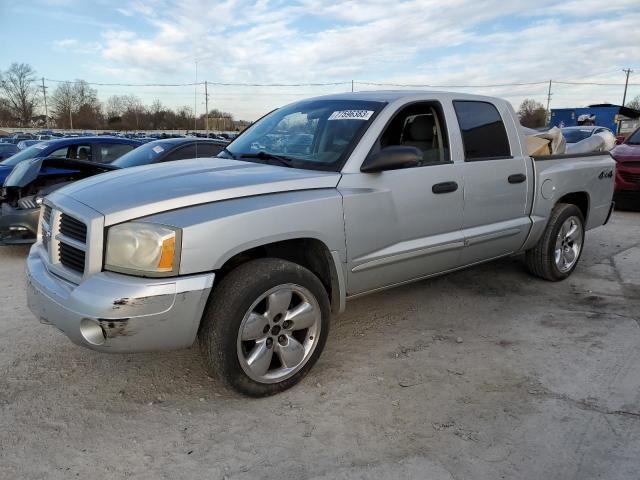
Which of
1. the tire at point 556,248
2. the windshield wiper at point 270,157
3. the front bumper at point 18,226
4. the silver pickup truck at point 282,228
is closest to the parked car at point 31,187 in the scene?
the front bumper at point 18,226

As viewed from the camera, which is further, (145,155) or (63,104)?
(63,104)

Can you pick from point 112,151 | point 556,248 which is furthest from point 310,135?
point 112,151

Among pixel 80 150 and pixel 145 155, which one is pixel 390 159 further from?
pixel 80 150

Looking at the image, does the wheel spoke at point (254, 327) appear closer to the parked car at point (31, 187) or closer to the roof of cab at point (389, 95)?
the roof of cab at point (389, 95)

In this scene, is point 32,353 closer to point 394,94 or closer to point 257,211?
point 257,211

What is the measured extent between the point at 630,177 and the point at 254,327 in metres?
9.44

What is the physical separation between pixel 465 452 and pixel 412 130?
7.72 feet

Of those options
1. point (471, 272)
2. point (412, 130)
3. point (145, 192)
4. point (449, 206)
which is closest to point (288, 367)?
point (145, 192)

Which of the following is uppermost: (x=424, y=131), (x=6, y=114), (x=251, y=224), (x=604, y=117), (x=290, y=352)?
(x=6, y=114)

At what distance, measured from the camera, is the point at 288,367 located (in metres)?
3.13

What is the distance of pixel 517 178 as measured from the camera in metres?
4.49

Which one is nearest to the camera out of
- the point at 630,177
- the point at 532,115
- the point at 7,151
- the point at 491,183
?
the point at 491,183

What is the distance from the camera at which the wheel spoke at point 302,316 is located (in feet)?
10.1

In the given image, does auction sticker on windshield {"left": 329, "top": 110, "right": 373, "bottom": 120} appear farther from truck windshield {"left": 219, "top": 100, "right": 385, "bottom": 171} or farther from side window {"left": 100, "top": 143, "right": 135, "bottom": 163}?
side window {"left": 100, "top": 143, "right": 135, "bottom": 163}
